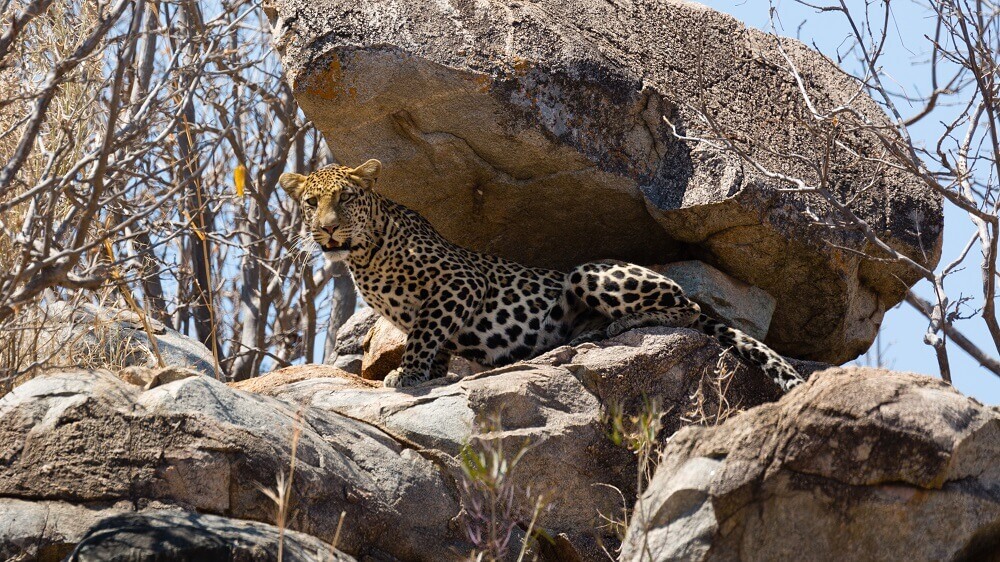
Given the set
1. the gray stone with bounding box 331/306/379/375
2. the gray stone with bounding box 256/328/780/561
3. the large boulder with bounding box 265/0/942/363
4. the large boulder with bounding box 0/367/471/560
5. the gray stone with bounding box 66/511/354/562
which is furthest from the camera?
the gray stone with bounding box 331/306/379/375

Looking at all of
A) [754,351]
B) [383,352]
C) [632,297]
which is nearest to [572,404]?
[632,297]

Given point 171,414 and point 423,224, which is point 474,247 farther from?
point 171,414

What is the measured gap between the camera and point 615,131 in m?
9.68

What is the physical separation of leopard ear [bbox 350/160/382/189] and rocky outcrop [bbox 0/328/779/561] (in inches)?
66.5

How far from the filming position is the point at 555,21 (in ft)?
32.0

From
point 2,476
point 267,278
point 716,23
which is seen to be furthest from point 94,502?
point 267,278

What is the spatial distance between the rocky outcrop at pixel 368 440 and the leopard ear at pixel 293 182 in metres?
1.67

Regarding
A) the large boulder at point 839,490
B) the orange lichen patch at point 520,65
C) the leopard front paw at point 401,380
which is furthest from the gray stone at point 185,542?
the orange lichen patch at point 520,65

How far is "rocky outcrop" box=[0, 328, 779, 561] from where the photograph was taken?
662 cm

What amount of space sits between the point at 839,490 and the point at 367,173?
17.5 ft

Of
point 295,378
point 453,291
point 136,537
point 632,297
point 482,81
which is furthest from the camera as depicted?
point 295,378

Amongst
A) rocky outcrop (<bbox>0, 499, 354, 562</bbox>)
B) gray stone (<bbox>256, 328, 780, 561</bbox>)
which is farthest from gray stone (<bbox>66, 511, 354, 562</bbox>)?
gray stone (<bbox>256, 328, 780, 561</bbox>)

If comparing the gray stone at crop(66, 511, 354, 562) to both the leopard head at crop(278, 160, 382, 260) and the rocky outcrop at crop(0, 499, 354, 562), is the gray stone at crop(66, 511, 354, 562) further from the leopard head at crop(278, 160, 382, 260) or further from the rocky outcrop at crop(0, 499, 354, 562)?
the leopard head at crop(278, 160, 382, 260)

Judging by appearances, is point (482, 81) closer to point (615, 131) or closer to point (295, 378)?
point (615, 131)
